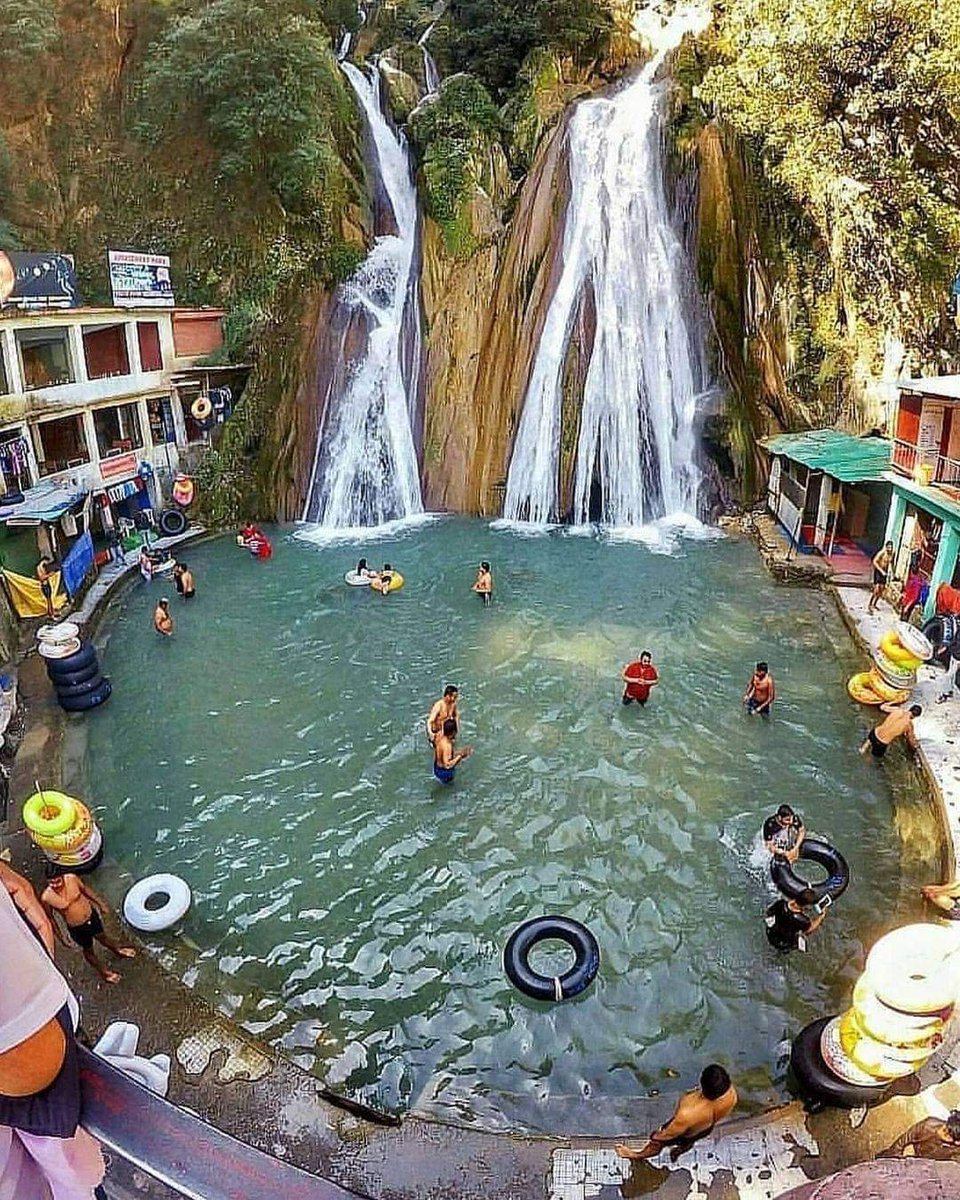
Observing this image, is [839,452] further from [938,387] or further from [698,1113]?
[698,1113]

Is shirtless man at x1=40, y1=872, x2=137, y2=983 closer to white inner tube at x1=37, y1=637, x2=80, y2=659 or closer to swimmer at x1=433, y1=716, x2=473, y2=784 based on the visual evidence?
swimmer at x1=433, y1=716, x2=473, y2=784

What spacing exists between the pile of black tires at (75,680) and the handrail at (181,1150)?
1337 cm

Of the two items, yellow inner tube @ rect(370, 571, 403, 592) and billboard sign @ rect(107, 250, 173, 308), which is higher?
billboard sign @ rect(107, 250, 173, 308)

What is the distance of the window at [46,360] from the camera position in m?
22.0

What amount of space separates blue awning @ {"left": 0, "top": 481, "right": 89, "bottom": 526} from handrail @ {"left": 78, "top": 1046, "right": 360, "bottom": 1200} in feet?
59.5

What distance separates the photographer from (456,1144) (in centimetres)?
651

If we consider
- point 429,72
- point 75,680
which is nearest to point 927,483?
point 75,680

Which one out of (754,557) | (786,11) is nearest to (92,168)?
(786,11)

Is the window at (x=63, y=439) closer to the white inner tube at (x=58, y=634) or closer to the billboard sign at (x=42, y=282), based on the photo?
the billboard sign at (x=42, y=282)

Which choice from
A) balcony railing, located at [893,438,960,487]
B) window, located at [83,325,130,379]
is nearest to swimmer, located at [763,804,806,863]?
balcony railing, located at [893,438,960,487]

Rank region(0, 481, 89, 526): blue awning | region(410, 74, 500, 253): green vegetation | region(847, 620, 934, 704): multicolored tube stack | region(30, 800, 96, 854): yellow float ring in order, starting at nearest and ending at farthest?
1. region(30, 800, 96, 854): yellow float ring
2. region(847, 620, 934, 704): multicolored tube stack
3. region(0, 481, 89, 526): blue awning
4. region(410, 74, 500, 253): green vegetation

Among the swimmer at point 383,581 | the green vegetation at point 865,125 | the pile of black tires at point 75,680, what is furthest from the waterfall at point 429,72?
the pile of black tires at point 75,680

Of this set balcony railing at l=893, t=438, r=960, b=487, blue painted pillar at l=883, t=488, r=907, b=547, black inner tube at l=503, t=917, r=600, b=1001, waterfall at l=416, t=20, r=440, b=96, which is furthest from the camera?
waterfall at l=416, t=20, r=440, b=96

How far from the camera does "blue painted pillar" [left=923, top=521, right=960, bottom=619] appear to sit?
Result: 47.0ft
